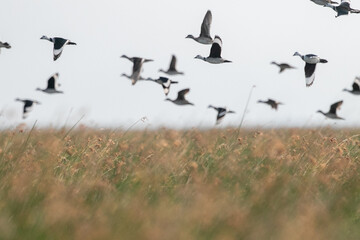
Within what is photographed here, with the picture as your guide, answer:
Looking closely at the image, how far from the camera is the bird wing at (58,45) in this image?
10.2m

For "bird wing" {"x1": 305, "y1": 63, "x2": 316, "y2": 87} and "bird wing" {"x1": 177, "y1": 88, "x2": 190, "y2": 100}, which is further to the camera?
"bird wing" {"x1": 177, "y1": 88, "x2": 190, "y2": 100}

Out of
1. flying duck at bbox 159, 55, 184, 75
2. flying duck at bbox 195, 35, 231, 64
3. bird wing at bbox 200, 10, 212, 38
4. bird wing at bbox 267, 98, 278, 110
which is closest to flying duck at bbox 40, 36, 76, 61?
bird wing at bbox 200, 10, 212, 38

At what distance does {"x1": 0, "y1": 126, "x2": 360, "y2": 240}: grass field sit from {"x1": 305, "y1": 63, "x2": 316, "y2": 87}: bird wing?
4.14ft

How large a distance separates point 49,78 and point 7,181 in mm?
9092

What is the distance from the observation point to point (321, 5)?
11461mm

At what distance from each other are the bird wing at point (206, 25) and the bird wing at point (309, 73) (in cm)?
191

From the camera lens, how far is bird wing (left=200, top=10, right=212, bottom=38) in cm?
1183

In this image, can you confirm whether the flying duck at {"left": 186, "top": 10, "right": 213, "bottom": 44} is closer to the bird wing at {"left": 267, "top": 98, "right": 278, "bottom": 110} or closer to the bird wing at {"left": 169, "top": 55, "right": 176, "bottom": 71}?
the bird wing at {"left": 169, "top": 55, "right": 176, "bottom": 71}

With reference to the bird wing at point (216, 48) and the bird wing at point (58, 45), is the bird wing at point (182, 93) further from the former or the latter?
the bird wing at point (58, 45)

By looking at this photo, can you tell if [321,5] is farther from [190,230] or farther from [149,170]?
[190,230]

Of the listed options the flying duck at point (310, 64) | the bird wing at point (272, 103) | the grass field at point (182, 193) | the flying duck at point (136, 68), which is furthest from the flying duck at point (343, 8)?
the bird wing at point (272, 103)

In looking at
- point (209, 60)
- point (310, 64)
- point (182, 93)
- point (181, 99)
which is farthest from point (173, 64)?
point (310, 64)

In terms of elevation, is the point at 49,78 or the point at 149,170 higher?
the point at 149,170

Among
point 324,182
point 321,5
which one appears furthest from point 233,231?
point 321,5
